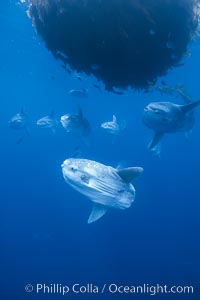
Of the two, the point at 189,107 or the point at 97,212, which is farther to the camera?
the point at 97,212

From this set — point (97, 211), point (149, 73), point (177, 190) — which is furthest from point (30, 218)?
point (149, 73)

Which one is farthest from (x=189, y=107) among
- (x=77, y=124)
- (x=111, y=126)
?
(x=111, y=126)

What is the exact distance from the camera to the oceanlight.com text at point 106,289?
14977 millimetres

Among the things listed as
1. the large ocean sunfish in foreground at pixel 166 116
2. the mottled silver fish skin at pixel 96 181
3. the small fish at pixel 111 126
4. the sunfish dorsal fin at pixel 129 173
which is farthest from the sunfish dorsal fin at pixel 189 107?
the small fish at pixel 111 126

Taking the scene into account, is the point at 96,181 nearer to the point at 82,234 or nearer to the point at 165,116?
the point at 165,116

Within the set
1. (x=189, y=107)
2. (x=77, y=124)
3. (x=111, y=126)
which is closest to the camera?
(x=189, y=107)

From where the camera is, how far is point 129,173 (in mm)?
5797

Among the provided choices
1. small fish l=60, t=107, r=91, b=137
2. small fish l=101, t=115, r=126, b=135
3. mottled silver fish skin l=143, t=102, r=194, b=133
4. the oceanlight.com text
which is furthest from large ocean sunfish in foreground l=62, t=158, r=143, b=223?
the oceanlight.com text

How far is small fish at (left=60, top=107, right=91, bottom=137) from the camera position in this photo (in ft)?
30.8

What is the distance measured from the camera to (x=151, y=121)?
22.5ft

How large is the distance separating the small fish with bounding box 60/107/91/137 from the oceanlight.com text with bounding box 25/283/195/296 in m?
8.88

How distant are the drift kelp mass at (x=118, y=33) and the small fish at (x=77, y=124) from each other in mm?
3598

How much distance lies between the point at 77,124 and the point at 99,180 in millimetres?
3882

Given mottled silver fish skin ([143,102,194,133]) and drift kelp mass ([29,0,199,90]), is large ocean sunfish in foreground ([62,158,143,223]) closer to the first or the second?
mottled silver fish skin ([143,102,194,133])
